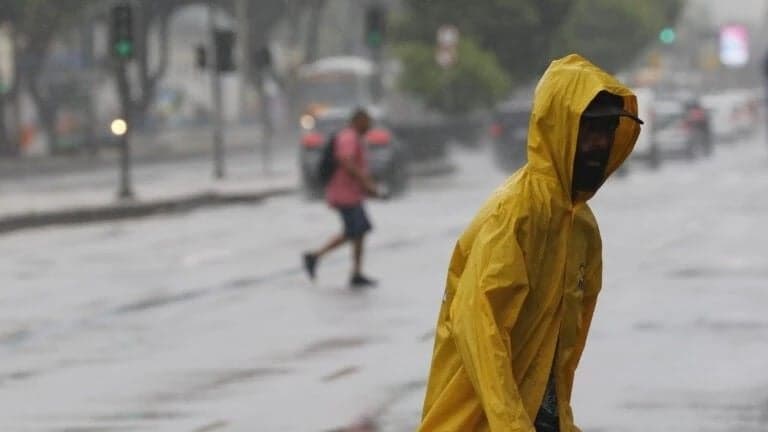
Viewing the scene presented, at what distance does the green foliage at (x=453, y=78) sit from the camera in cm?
5675

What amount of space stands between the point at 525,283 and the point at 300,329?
11.6m

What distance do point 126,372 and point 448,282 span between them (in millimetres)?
8856

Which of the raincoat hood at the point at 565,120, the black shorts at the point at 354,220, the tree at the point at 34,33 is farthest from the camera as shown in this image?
the tree at the point at 34,33

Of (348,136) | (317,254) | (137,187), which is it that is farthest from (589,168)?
(137,187)

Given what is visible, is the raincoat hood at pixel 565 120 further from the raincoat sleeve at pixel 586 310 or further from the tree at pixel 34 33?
the tree at pixel 34 33

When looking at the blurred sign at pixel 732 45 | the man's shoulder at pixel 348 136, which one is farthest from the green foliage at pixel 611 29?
the man's shoulder at pixel 348 136

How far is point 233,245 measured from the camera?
1070 inches

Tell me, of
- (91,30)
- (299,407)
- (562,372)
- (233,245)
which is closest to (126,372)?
(299,407)

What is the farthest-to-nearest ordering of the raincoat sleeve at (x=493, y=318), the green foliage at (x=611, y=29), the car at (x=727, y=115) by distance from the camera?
the green foliage at (x=611, y=29) < the car at (x=727, y=115) < the raincoat sleeve at (x=493, y=318)

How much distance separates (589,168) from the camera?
5324 mm

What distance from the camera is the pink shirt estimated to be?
20.6m

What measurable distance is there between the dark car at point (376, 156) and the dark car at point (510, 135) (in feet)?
30.1

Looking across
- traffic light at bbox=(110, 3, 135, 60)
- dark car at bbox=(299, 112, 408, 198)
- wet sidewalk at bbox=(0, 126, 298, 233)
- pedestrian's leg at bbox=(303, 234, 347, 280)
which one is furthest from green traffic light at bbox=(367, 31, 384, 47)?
pedestrian's leg at bbox=(303, 234, 347, 280)

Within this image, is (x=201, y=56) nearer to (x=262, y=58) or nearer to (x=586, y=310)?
(x=262, y=58)
